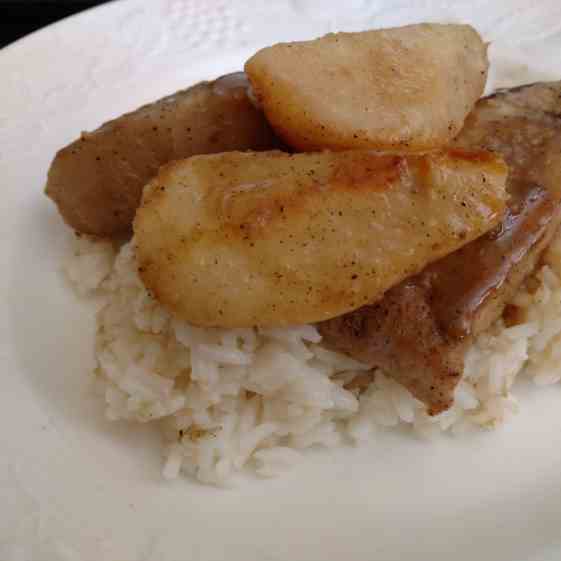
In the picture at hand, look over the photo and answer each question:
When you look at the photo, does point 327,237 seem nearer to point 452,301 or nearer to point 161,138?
point 452,301

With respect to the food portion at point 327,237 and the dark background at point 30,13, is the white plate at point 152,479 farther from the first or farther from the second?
the dark background at point 30,13

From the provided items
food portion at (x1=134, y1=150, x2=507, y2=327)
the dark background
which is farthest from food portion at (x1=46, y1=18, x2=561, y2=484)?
the dark background

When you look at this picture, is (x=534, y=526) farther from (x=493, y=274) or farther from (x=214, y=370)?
(x=214, y=370)

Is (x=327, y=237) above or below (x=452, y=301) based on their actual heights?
above

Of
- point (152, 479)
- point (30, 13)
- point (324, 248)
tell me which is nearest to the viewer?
point (324, 248)

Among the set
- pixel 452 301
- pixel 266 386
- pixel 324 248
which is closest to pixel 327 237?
pixel 324 248

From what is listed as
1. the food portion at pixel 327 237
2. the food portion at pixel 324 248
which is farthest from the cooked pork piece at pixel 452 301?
the food portion at pixel 327 237

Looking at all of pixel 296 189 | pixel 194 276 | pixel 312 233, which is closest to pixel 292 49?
pixel 296 189
